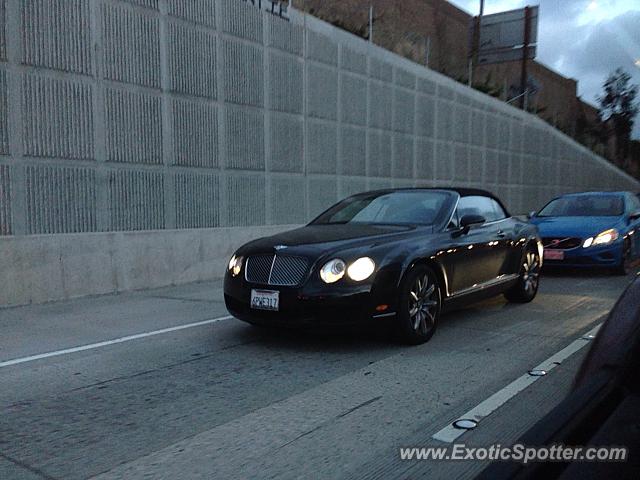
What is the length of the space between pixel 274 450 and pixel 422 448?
32.8 inches

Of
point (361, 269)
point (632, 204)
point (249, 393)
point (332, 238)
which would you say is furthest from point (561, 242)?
point (249, 393)

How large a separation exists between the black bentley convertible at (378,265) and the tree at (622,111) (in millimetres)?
41982

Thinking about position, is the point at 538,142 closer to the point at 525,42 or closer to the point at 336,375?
the point at 525,42

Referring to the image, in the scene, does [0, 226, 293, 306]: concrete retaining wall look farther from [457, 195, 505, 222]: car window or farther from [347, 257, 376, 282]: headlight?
[457, 195, 505, 222]: car window

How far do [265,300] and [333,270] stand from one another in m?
0.68

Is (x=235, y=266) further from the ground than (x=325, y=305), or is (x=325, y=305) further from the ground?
(x=235, y=266)

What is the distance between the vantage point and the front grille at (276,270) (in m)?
5.30

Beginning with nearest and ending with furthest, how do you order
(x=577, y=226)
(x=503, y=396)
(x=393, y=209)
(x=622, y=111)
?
1. (x=503, y=396)
2. (x=393, y=209)
3. (x=577, y=226)
4. (x=622, y=111)

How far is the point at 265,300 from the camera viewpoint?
212 inches

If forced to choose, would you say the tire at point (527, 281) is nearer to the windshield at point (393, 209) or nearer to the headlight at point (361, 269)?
the windshield at point (393, 209)

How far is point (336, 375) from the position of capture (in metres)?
4.76

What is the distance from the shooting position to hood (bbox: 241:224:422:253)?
5.47 metres

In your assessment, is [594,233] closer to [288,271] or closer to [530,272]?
[530,272]

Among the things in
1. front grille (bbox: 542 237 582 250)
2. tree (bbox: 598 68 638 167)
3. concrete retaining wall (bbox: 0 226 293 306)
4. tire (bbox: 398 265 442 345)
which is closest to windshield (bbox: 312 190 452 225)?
tire (bbox: 398 265 442 345)
